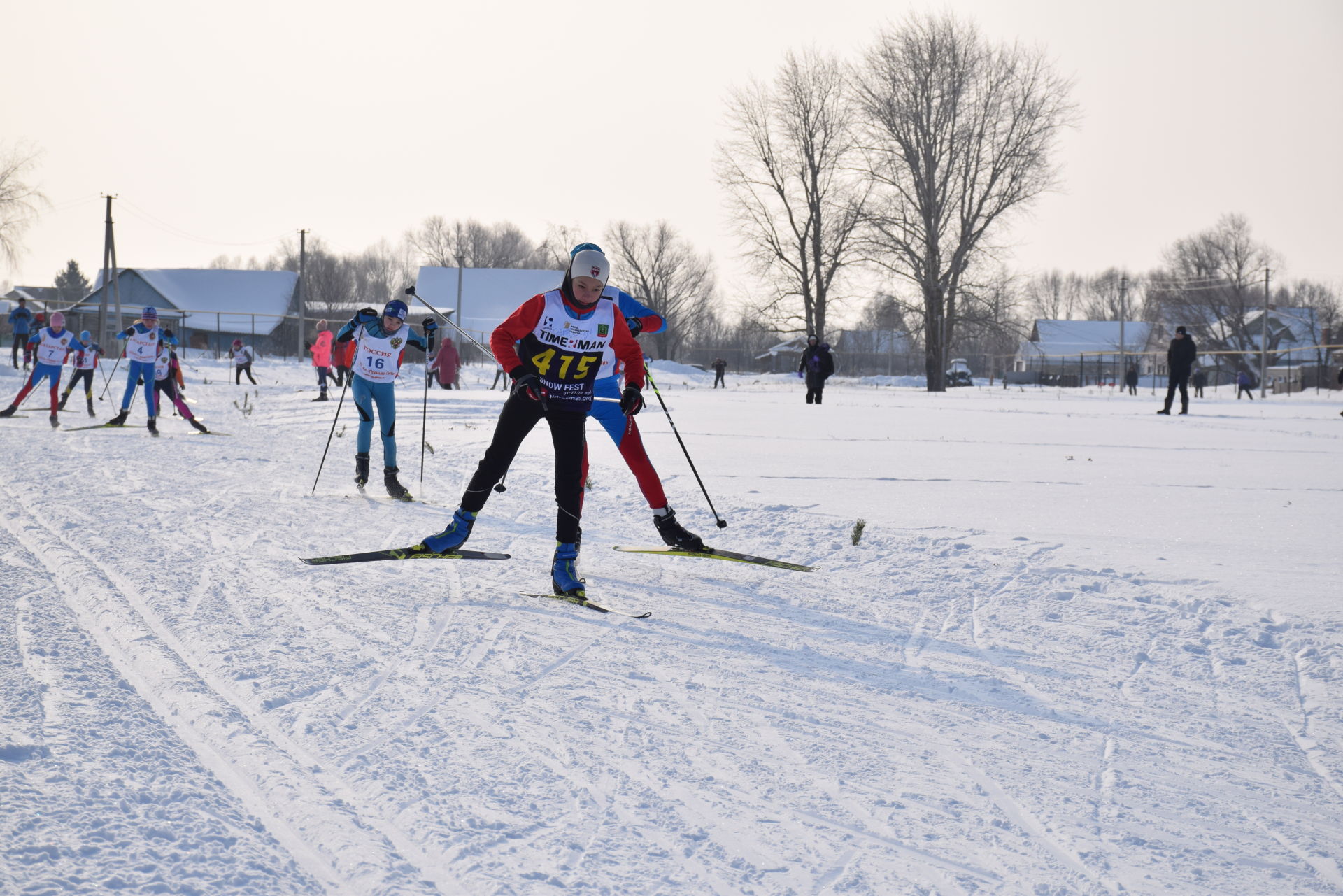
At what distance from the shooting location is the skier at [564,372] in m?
5.01

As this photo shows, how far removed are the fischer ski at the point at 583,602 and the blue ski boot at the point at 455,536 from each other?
1.82 feet

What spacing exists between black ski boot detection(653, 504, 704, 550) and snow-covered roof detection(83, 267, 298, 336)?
5550 centimetres

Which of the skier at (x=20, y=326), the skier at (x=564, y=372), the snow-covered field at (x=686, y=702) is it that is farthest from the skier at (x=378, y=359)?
the skier at (x=20, y=326)

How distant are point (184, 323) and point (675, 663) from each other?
54.4 meters

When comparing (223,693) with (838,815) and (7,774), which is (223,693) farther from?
(838,815)

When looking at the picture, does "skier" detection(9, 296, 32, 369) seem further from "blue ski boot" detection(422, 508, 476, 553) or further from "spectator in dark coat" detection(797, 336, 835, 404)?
"blue ski boot" detection(422, 508, 476, 553)

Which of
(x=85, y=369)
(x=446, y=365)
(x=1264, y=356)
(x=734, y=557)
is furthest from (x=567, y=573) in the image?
(x=1264, y=356)

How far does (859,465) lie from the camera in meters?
10.1

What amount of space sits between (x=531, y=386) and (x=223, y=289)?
203ft

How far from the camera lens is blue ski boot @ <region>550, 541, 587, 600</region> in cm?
494

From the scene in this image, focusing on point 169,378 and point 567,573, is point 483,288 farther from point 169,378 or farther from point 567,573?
point 567,573

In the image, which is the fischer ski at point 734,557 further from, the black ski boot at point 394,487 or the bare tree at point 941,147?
the bare tree at point 941,147

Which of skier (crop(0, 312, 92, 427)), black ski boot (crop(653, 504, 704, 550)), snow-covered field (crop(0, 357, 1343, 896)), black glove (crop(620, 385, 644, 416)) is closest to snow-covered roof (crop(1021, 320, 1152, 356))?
skier (crop(0, 312, 92, 427))

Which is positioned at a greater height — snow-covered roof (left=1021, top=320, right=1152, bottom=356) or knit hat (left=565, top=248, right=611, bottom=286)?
snow-covered roof (left=1021, top=320, right=1152, bottom=356)
